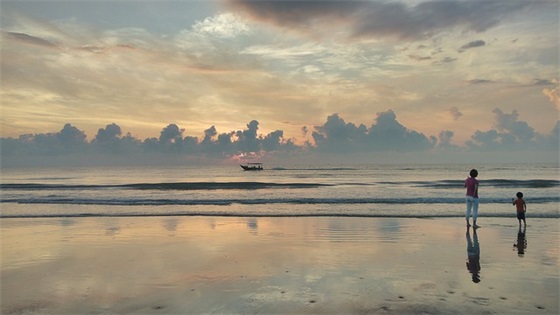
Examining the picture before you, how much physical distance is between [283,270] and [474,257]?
17.2 ft

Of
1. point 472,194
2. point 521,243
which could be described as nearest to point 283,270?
point 521,243

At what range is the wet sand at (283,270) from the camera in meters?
7.03

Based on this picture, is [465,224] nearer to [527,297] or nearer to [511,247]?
[511,247]

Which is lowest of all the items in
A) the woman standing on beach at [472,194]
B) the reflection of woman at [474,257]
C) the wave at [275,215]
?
the wave at [275,215]

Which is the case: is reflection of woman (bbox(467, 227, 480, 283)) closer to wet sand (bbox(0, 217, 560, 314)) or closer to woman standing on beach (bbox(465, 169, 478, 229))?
wet sand (bbox(0, 217, 560, 314))

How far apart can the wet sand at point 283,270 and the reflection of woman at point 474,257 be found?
0.16 feet

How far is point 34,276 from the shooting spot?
9.31m

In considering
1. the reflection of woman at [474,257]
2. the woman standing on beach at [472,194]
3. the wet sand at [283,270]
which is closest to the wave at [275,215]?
the woman standing on beach at [472,194]

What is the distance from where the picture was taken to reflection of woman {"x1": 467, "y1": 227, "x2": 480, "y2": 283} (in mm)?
8812

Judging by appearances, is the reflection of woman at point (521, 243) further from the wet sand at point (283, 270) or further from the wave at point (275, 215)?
the wave at point (275, 215)

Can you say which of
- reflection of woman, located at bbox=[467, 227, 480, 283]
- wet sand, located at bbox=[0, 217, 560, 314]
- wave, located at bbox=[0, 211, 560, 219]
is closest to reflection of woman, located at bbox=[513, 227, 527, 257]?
wet sand, located at bbox=[0, 217, 560, 314]

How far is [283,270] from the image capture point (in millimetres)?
9328

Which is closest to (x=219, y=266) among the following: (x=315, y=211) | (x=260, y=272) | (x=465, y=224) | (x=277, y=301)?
(x=260, y=272)

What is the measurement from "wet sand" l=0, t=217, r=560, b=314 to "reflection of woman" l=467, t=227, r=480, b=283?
5 cm
